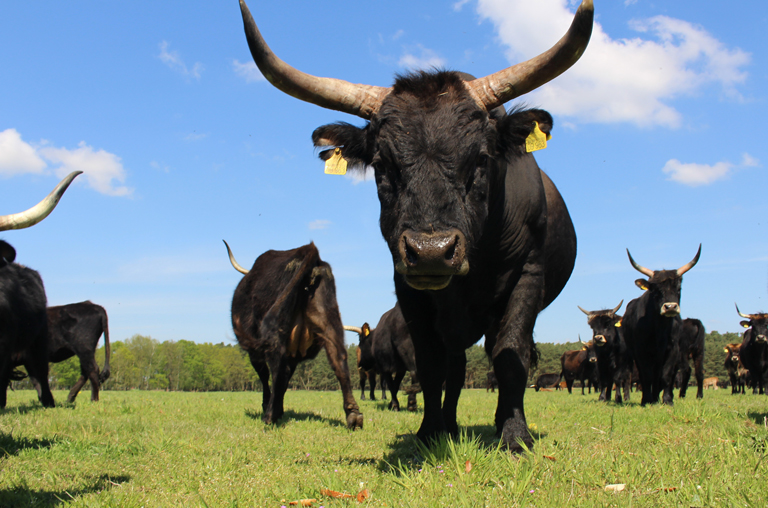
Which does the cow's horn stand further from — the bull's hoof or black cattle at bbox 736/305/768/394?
black cattle at bbox 736/305/768/394

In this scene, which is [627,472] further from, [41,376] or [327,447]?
[41,376]

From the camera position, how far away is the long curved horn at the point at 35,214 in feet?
10.9

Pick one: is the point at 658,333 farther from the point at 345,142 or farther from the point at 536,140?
the point at 345,142

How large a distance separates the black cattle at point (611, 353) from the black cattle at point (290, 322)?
895cm

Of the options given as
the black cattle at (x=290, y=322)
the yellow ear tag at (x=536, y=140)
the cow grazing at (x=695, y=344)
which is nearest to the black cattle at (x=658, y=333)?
the cow grazing at (x=695, y=344)

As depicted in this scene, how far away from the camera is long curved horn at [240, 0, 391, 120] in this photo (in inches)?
126

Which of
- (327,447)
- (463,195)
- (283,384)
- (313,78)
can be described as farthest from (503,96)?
(283,384)

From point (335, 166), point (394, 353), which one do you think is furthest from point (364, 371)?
point (335, 166)

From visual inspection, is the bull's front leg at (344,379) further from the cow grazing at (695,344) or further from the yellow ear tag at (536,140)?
the cow grazing at (695,344)

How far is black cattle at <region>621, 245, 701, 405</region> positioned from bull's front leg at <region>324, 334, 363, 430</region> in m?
6.49

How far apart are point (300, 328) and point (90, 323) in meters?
7.61

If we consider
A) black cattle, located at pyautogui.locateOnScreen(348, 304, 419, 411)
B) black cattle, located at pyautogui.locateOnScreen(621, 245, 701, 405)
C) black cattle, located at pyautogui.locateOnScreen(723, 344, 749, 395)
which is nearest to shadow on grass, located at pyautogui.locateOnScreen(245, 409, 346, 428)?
black cattle, located at pyautogui.locateOnScreen(348, 304, 419, 411)

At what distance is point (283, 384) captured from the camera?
21.0ft

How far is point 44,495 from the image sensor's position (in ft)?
9.22
